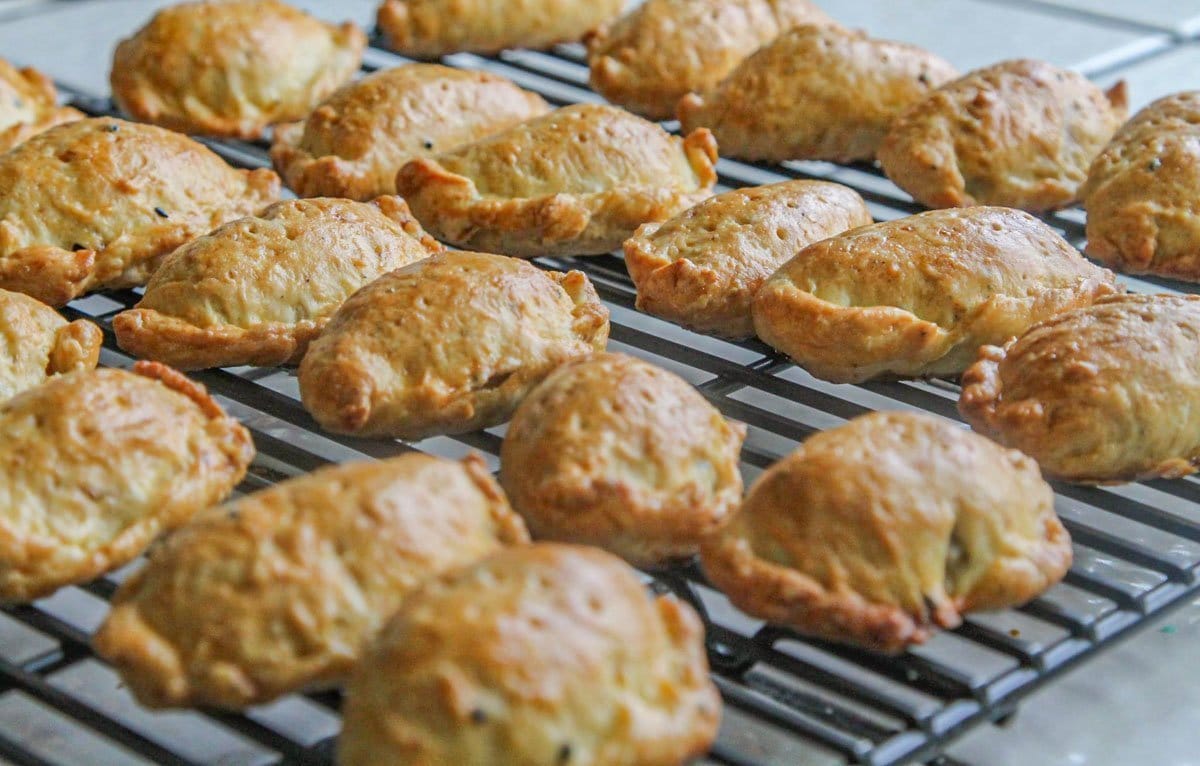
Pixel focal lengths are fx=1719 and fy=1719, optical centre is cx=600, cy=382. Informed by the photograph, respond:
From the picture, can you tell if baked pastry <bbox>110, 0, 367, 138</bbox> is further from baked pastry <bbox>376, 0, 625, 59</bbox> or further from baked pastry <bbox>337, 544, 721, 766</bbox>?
baked pastry <bbox>337, 544, 721, 766</bbox>

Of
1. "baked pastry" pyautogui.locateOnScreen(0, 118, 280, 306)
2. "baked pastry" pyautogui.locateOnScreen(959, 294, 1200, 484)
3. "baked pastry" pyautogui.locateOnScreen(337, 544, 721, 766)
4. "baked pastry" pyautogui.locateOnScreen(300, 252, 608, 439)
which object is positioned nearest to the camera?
"baked pastry" pyautogui.locateOnScreen(337, 544, 721, 766)

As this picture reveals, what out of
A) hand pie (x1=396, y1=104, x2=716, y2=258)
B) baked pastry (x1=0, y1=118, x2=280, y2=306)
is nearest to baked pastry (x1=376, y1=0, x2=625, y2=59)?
Answer: hand pie (x1=396, y1=104, x2=716, y2=258)

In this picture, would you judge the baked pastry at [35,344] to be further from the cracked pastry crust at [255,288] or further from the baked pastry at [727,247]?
the baked pastry at [727,247]

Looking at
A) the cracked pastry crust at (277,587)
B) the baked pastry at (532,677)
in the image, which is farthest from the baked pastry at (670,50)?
the baked pastry at (532,677)

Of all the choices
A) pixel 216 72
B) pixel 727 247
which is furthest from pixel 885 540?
pixel 216 72

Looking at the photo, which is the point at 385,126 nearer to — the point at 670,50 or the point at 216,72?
the point at 216,72

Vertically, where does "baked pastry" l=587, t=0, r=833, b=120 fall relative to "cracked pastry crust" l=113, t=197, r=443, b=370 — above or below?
above

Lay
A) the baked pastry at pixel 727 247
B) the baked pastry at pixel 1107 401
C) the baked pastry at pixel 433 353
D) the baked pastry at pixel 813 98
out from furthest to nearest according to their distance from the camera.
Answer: the baked pastry at pixel 813 98, the baked pastry at pixel 727 247, the baked pastry at pixel 433 353, the baked pastry at pixel 1107 401

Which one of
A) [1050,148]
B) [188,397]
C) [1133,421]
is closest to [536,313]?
[188,397]
